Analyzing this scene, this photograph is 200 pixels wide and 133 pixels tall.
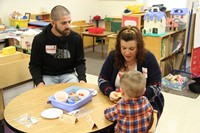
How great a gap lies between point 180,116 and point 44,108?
1.81 meters

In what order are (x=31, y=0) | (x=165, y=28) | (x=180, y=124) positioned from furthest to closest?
(x=31, y=0)
(x=165, y=28)
(x=180, y=124)

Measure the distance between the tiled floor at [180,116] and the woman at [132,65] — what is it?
2.82 feet

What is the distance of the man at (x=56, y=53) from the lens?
85.3 inches

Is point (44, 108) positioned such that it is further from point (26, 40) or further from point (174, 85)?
point (174, 85)

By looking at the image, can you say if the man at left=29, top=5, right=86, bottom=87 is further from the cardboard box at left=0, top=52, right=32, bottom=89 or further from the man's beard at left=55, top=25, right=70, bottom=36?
the cardboard box at left=0, top=52, right=32, bottom=89

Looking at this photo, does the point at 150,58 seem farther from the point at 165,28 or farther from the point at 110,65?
the point at 165,28

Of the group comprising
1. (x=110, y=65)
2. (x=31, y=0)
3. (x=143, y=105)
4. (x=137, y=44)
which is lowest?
(x=143, y=105)

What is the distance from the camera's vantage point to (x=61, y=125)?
1301 mm

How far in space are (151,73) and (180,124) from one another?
1.12m

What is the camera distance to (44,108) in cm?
148

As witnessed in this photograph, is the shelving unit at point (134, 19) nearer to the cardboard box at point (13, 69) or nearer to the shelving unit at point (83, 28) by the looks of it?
the cardboard box at point (13, 69)

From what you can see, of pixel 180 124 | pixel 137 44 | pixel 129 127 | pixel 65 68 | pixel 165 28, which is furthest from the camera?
pixel 165 28

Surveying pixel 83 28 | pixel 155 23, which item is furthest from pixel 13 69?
pixel 83 28

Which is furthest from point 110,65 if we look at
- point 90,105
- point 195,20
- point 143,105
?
point 195,20
